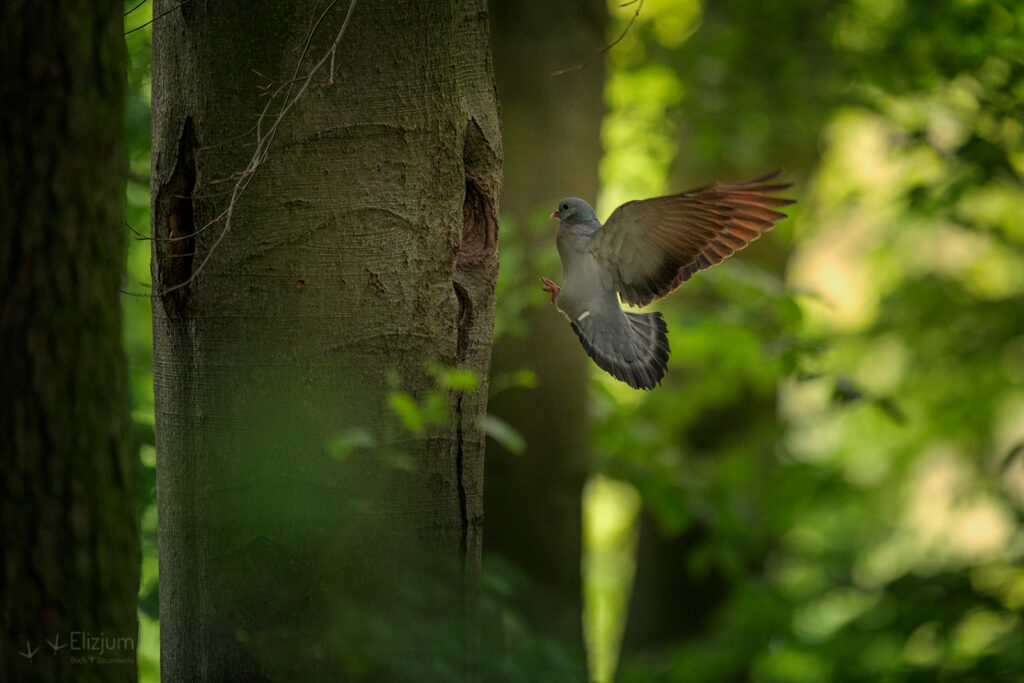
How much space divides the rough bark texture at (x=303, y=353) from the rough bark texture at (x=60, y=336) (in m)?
0.27

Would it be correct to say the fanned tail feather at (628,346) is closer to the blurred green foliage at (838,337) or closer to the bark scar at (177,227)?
the bark scar at (177,227)

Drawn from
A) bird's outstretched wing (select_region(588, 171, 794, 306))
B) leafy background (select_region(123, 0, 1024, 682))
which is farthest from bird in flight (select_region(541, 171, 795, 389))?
leafy background (select_region(123, 0, 1024, 682))

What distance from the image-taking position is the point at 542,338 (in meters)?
4.05

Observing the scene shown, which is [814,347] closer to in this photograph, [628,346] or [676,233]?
[628,346]

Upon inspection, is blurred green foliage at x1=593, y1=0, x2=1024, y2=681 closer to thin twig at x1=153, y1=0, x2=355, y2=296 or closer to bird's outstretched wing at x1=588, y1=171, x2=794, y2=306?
bird's outstretched wing at x1=588, y1=171, x2=794, y2=306

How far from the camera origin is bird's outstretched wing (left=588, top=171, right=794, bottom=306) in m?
1.95

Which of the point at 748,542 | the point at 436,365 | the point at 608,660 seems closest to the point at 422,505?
the point at 436,365

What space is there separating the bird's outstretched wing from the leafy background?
55 cm

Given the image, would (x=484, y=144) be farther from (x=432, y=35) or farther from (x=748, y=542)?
(x=748, y=542)

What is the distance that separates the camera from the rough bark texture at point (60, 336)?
1.36 m

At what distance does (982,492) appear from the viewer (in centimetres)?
631

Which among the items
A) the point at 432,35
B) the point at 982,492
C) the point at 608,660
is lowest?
the point at 608,660

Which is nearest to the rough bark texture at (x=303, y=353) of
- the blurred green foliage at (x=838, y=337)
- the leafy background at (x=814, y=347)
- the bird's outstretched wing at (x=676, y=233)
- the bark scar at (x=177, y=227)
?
the bark scar at (x=177, y=227)

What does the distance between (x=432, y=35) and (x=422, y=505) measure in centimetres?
98
